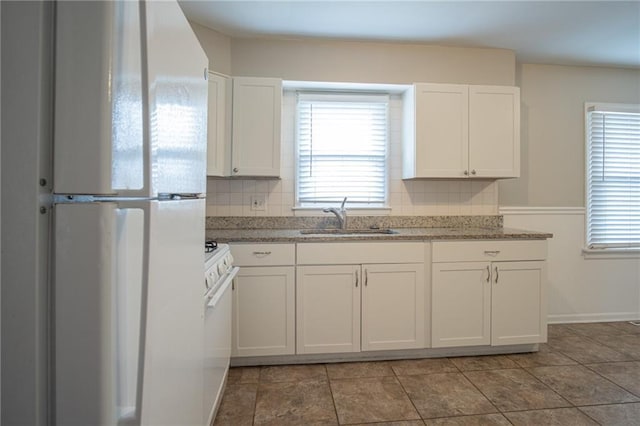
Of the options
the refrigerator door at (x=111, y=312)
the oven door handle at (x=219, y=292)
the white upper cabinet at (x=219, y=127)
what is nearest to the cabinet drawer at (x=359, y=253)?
the oven door handle at (x=219, y=292)

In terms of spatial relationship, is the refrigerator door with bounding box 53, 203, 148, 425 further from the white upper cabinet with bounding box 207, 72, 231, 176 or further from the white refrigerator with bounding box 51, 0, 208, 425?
the white upper cabinet with bounding box 207, 72, 231, 176

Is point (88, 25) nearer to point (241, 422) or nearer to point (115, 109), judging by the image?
point (115, 109)

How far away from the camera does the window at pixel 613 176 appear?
128 inches

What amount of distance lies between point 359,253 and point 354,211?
0.69 metres

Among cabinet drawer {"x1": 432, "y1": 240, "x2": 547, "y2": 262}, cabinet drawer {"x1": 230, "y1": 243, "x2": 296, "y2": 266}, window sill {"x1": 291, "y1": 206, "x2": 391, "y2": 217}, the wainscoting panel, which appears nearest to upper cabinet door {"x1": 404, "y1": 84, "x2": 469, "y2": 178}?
window sill {"x1": 291, "y1": 206, "x2": 391, "y2": 217}

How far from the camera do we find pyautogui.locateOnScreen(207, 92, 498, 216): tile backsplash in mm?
2902

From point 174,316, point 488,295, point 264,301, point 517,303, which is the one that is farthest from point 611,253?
point 174,316

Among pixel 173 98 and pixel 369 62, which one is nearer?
pixel 173 98

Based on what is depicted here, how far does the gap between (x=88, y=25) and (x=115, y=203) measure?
1.01ft

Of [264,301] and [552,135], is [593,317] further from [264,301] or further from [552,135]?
[264,301]

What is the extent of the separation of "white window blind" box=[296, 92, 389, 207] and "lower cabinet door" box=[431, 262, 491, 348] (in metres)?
0.91

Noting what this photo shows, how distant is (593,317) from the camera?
3268mm

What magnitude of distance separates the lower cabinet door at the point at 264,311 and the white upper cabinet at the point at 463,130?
4.60 ft

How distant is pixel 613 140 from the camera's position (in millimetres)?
3291
